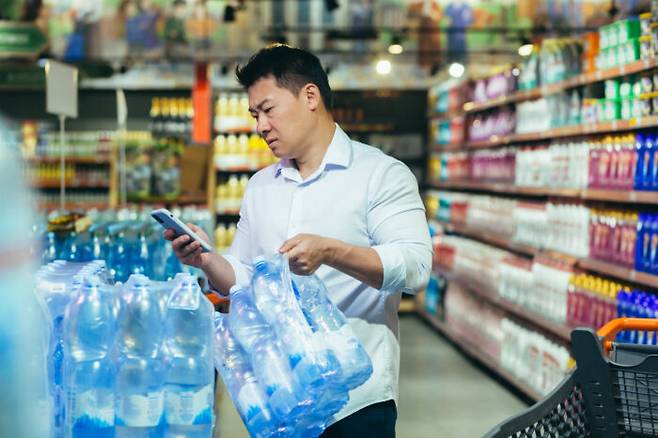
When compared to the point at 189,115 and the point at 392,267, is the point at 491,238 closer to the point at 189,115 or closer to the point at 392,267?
the point at 189,115

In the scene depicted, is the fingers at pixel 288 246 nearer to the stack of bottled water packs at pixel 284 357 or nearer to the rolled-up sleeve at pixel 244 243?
the stack of bottled water packs at pixel 284 357

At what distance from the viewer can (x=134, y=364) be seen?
1.77 m

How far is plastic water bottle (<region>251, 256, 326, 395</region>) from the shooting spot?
183 cm

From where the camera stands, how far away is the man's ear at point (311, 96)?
99.2 inches

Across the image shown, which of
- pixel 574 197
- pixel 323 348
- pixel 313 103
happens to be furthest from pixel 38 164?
pixel 323 348

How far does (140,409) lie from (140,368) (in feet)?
0.25

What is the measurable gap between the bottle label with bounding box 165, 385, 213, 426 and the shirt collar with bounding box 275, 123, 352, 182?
94cm

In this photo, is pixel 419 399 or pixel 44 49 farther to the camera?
pixel 44 49

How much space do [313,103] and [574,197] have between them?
404cm

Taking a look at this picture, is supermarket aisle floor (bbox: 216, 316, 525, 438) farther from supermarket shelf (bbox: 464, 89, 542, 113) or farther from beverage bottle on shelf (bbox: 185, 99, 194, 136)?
beverage bottle on shelf (bbox: 185, 99, 194, 136)

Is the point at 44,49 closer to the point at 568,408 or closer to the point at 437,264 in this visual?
the point at 437,264

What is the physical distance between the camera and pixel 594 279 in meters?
5.55

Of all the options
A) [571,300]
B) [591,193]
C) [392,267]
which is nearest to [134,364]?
[392,267]

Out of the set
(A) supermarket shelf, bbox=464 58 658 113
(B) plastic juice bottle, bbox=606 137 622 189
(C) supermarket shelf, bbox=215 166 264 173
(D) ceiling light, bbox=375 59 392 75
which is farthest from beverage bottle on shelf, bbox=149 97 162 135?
(B) plastic juice bottle, bbox=606 137 622 189
